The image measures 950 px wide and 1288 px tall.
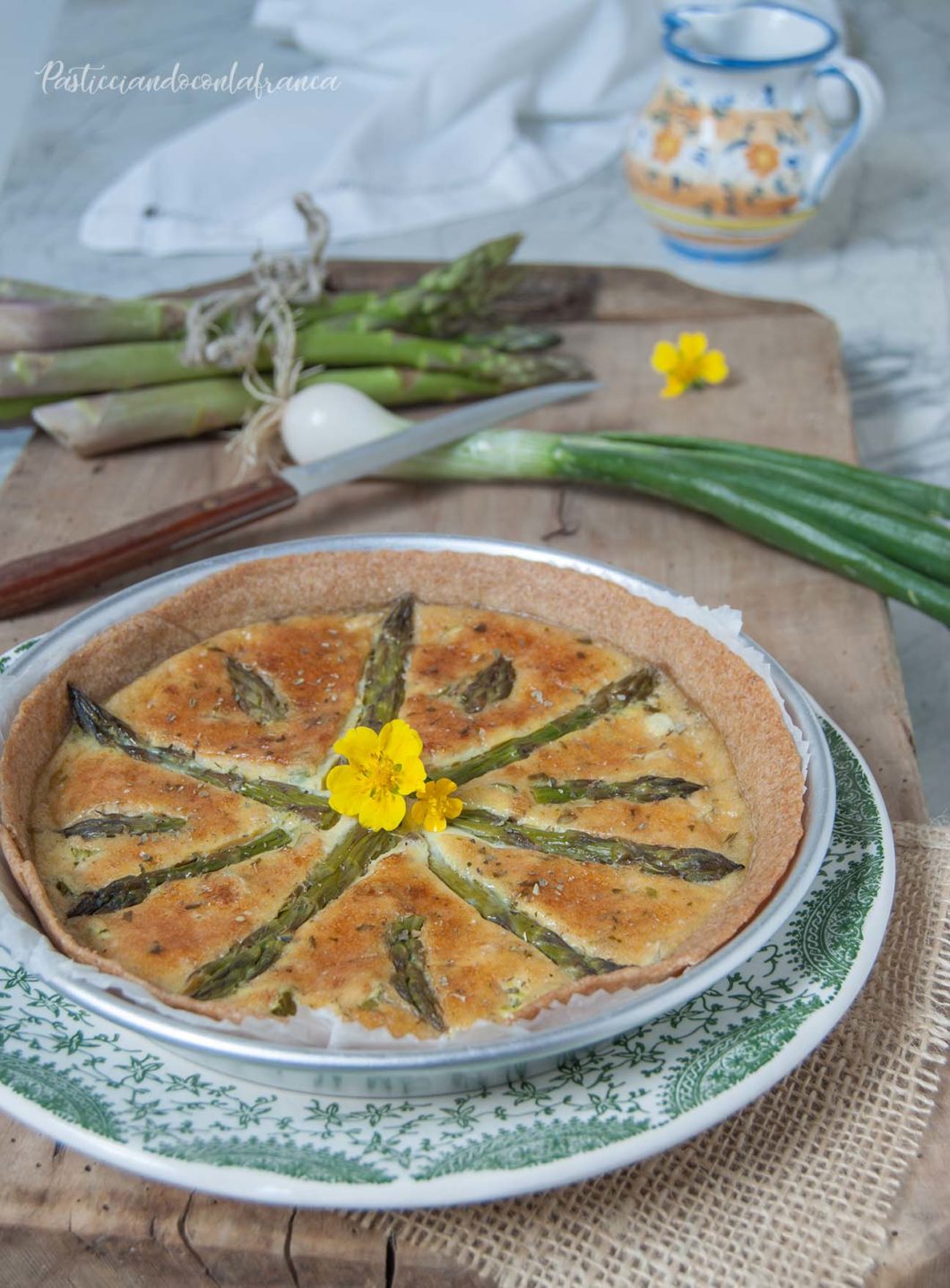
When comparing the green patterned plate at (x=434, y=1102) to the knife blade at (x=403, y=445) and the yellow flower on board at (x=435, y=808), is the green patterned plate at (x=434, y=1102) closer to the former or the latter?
the yellow flower on board at (x=435, y=808)

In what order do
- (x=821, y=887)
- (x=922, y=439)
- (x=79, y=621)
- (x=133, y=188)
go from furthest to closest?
(x=133, y=188) → (x=922, y=439) → (x=79, y=621) → (x=821, y=887)

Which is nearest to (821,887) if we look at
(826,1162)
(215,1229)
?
(826,1162)

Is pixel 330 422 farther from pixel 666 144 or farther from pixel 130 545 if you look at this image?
pixel 666 144

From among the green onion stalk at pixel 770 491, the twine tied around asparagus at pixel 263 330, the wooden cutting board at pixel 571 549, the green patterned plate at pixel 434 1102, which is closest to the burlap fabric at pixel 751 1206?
the wooden cutting board at pixel 571 549

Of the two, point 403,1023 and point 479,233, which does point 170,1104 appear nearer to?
point 403,1023

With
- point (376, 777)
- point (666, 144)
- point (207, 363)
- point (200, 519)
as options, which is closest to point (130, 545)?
point (200, 519)

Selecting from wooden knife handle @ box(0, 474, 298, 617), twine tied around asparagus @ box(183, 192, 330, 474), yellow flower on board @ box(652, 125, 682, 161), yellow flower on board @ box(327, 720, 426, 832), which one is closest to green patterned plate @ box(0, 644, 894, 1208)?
yellow flower on board @ box(327, 720, 426, 832)
